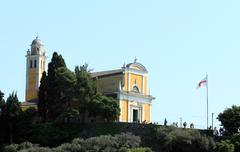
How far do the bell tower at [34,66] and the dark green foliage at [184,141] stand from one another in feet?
85.2

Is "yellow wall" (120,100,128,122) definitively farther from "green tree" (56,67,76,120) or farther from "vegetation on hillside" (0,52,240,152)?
"green tree" (56,67,76,120)

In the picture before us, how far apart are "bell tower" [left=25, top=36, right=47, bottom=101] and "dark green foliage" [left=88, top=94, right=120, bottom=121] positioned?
1611 centimetres

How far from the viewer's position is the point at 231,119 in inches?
2840

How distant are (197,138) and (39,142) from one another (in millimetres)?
14659

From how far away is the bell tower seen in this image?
9062 centimetres

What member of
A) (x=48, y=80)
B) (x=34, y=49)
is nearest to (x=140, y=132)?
(x=48, y=80)

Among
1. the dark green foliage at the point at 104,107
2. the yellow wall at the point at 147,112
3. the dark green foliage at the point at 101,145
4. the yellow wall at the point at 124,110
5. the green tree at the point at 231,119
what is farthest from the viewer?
the yellow wall at the point at 147,112

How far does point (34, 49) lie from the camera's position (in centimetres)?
9225

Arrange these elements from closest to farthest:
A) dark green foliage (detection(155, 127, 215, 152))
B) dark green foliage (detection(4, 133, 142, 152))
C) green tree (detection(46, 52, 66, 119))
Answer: dark green foliage (detection(4, 133, 142, 152))
dark green foliage (detection(155, 127, 215, 152))
green tree (detection(46, 52, 66, 119))

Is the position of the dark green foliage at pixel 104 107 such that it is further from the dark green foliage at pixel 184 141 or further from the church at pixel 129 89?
the dark green foliage at pixel 184 141

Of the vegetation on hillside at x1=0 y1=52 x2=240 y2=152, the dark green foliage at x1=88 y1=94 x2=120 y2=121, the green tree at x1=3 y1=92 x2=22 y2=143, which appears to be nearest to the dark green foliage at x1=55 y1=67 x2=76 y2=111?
the vegetation on hillside at x1=0 y1=52 x2=240 y2=152

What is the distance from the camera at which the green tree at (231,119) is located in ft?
237

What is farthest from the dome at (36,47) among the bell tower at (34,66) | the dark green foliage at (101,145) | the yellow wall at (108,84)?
the dark green foliage at (101,145)

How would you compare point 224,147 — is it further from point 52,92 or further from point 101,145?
point 52,92
